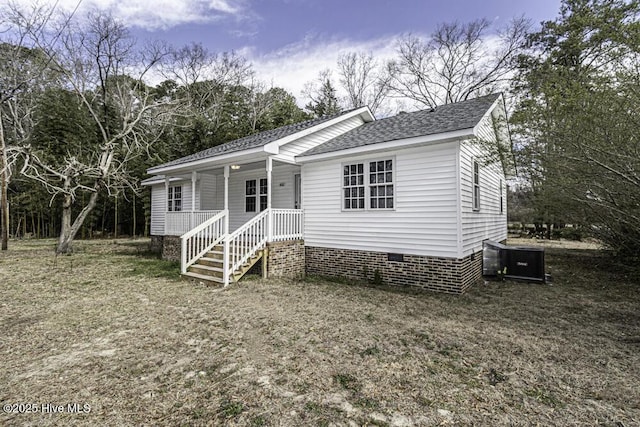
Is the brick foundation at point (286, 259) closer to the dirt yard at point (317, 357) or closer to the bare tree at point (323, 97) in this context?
the dirt yard at point (317, 357)

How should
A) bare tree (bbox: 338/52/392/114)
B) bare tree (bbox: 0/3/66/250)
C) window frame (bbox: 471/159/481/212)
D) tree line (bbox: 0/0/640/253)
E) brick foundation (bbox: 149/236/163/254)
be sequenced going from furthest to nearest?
bare tree (bbox: 338/52/392/114)
brick foundation (bbox: 149/236/163/254)
bare tree (bbox: 0/3/66/250)
window frame (bbox: 471/159/481/212)
tree line (bbox: 0/0/640/253)

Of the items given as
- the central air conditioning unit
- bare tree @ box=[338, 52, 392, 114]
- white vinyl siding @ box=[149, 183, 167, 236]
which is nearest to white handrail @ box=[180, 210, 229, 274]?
white vinyl siding @ box=[149, 183, 167, 236]

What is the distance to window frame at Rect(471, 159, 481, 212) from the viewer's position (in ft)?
24.1

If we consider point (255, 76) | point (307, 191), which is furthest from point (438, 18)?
point (307, 191)

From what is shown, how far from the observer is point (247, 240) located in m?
7.45

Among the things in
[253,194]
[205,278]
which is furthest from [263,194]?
[205,278]

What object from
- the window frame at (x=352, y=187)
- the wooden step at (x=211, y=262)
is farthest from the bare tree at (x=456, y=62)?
the wooden step at (x=211, y=262)

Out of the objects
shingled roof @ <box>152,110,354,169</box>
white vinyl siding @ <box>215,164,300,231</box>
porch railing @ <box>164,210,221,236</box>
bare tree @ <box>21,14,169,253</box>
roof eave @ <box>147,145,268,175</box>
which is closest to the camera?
roof eave @ <box>147,145,268,175</box>

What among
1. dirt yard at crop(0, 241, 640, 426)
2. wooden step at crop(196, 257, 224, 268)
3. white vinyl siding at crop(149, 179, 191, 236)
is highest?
white vinyl siding at crop(149, 179, 191, 236)

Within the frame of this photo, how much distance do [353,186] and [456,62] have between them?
18.2 metres

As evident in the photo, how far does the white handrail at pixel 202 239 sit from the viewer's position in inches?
309

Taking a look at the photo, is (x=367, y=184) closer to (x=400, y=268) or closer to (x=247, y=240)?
(x=400, y=268)

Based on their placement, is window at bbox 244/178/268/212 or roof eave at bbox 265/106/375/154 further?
window at bbox 244/178/268/212

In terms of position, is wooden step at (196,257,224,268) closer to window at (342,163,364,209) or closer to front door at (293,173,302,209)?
front door at (293,173,302,209)
